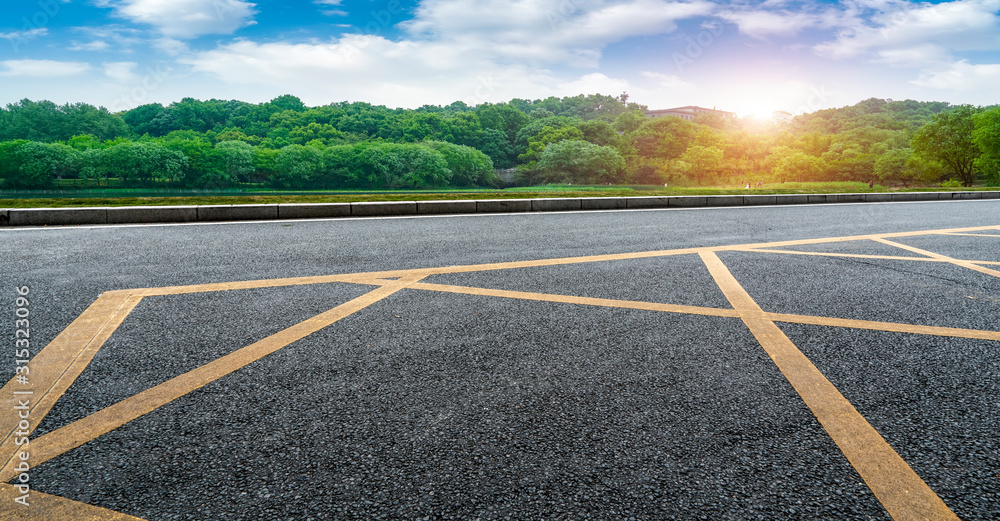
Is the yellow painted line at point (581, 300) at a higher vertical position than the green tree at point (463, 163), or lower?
lower

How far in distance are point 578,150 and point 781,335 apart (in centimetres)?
8772

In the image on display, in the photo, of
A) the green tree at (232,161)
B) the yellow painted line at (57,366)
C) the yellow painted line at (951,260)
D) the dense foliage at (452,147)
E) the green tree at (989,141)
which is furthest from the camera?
the green tree at (232,161)

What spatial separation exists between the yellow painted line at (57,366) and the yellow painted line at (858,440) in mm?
2960

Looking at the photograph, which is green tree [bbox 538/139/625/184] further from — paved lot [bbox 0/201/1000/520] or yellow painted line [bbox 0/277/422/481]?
yellow painted line [bbox 0/277/422/481]

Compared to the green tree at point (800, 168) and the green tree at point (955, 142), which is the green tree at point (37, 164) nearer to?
the green tree at point (800, 168)

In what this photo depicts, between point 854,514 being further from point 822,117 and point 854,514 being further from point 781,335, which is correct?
point 822,117

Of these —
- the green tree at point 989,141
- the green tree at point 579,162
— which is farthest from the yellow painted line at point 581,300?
the green tree at point 579,162

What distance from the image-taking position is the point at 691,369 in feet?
8.77

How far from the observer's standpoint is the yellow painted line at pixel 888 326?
3.28 meters

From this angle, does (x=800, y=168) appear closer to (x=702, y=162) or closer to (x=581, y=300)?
(x=702, y=162)

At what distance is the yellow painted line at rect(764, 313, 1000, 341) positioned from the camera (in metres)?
3.28

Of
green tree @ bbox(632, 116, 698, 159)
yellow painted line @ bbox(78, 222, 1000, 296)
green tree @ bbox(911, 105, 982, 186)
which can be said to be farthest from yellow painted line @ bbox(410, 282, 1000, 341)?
green tree @ bbox(632, 116, 698, 159)

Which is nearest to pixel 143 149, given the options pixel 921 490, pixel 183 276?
pixel 183 276

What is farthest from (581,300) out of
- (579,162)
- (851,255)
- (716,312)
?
(579,162)
